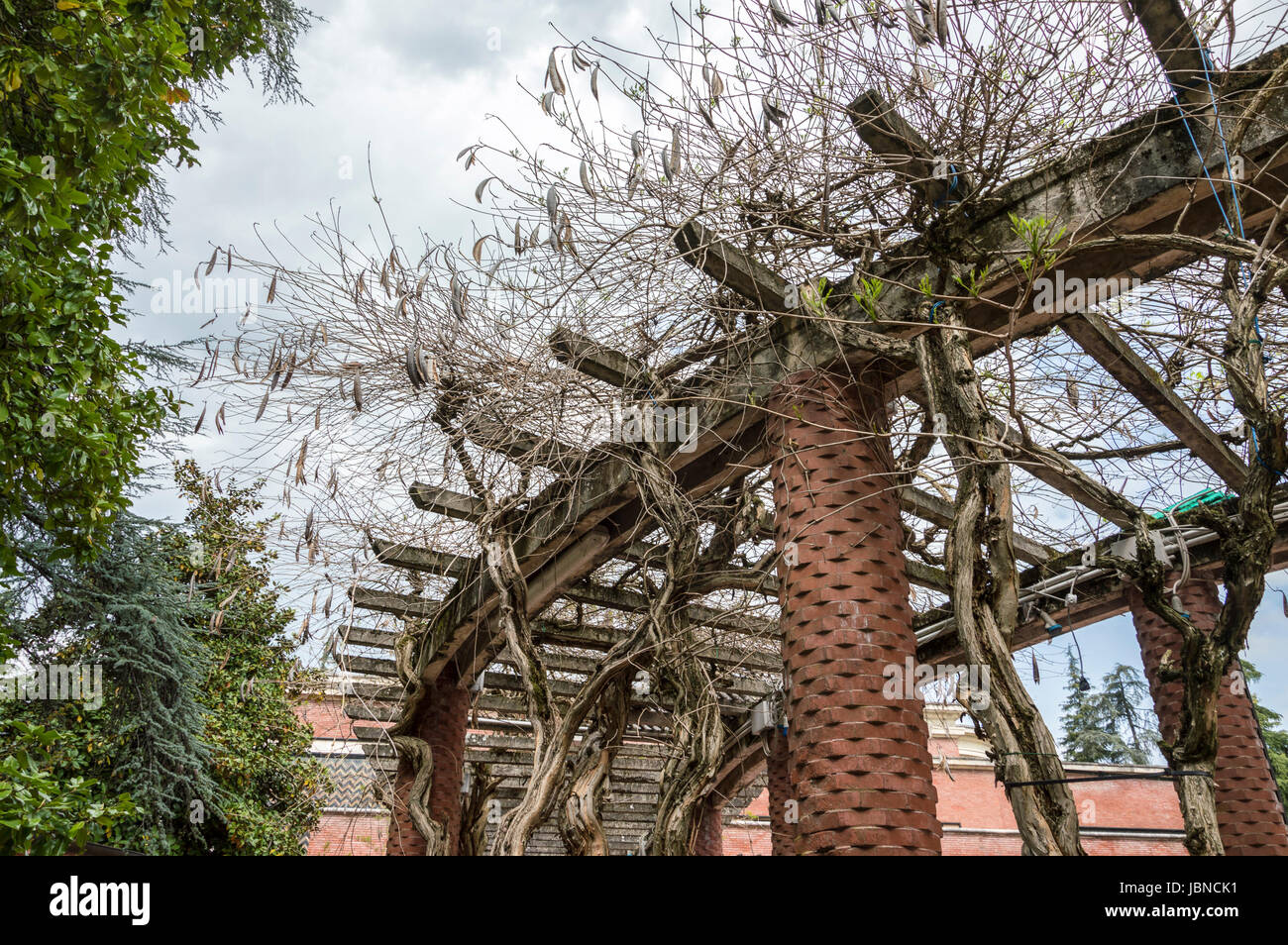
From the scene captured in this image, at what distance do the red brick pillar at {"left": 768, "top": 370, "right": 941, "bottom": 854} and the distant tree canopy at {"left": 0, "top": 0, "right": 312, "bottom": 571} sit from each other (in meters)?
3.14

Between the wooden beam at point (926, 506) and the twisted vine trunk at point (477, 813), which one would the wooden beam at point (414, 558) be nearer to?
the twisted vine trunk at point (477, 813)

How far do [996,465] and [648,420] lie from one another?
92.1 inches

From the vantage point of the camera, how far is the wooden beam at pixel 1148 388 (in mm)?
4336

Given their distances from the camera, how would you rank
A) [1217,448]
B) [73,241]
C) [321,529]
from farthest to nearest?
[321,529], [1217,448], [73,241]

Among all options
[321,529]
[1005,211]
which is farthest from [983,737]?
[321,529]

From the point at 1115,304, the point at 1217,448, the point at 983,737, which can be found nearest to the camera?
the point at 983,737

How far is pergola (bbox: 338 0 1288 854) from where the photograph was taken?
342cm

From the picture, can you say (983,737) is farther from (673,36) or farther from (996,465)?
(673,36)

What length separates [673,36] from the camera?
3822 mm

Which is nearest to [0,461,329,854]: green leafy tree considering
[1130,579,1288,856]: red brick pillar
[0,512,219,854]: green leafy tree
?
[0,512,219,854]: green leafy tree

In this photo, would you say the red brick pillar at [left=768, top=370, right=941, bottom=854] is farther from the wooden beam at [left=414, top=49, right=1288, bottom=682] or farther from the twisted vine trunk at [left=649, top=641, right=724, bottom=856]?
the twisted vine trunk at [left=649, top=641, right=724, bottom=856]

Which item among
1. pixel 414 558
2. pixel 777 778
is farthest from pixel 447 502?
pixel 777 778

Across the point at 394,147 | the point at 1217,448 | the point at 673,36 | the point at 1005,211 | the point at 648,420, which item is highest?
the point at 394,147

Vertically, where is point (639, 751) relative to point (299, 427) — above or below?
below
